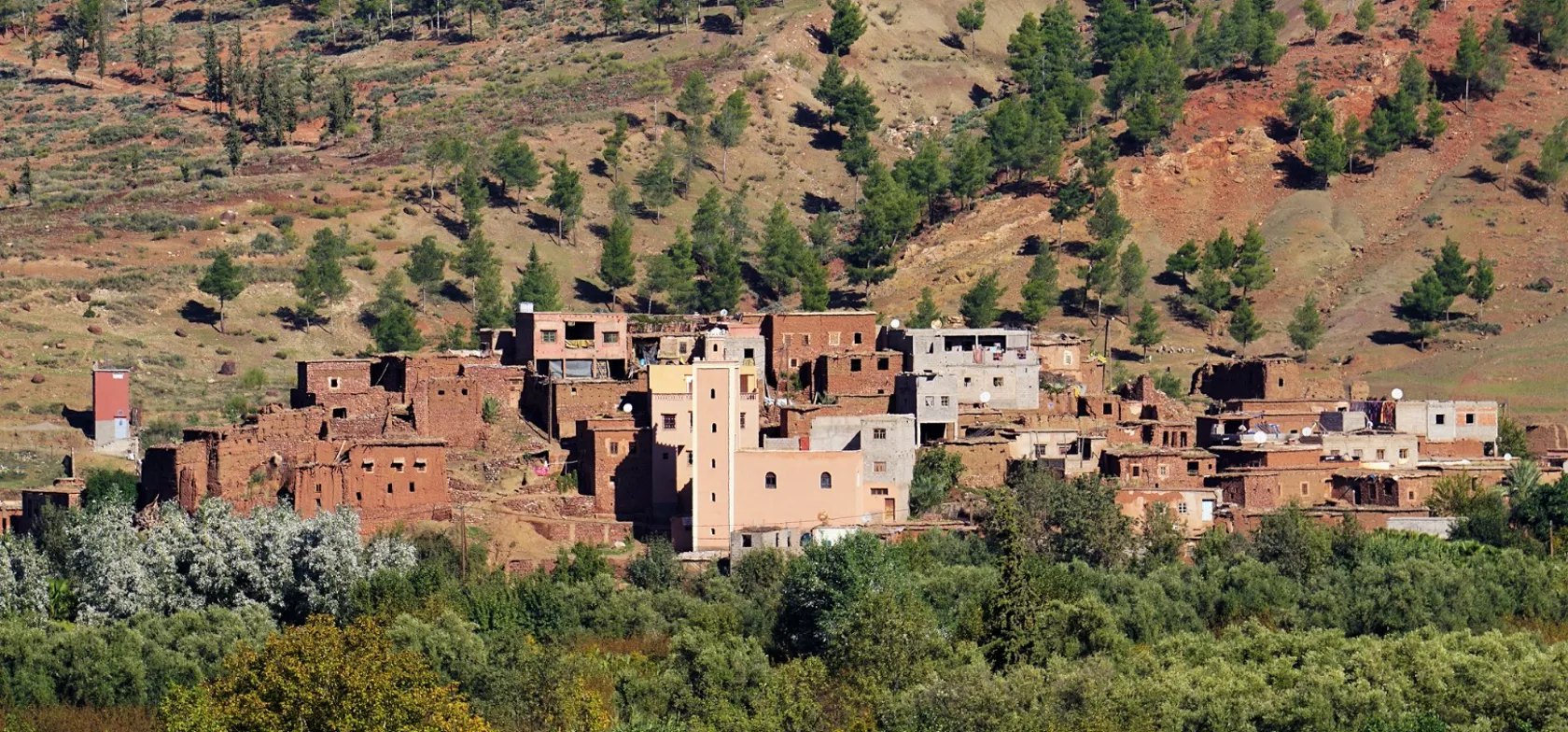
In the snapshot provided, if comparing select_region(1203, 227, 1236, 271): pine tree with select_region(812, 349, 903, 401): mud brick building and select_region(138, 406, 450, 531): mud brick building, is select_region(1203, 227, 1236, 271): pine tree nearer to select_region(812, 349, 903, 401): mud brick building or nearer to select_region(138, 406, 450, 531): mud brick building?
select_region(812, 349, 903, 401): mud brick building

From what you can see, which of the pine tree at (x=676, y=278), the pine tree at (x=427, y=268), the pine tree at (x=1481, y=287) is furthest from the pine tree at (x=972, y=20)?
the pine tree at (x=427, y=268)

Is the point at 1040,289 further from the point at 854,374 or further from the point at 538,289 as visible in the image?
the point at 854,374

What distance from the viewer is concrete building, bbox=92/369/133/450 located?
243 feet

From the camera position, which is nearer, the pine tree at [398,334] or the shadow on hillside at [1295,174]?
the pine tree at [398,334]

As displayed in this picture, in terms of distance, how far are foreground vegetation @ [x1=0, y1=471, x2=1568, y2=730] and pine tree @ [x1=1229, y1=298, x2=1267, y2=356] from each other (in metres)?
27.1

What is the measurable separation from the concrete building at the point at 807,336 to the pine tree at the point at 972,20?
203ft

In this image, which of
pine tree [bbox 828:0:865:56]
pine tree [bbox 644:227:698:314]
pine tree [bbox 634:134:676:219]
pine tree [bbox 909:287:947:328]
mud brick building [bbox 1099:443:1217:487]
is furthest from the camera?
pine tree [bbox 828:0:865:56]

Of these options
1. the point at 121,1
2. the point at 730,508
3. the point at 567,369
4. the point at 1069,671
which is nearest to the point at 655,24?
the point at 121,1

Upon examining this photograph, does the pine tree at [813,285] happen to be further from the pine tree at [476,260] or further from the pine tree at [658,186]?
the pine tree at [476,260]

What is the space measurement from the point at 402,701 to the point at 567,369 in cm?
2606

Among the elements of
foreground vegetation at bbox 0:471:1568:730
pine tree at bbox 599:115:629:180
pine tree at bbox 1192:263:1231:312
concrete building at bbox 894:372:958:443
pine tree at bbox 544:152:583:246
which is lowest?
foreground vegetation at bbox 0:471:1568:730

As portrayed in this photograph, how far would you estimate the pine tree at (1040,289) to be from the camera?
89.4 meters

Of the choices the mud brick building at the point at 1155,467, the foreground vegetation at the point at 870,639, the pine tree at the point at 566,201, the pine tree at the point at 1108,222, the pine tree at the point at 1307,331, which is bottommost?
the foreground vegetation at the point at 870,639

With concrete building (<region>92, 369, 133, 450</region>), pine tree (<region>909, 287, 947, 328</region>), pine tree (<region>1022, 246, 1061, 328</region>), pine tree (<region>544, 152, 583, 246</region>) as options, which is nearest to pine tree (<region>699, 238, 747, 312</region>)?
pine tree (<region>909, 287, 947, 328</region>)
